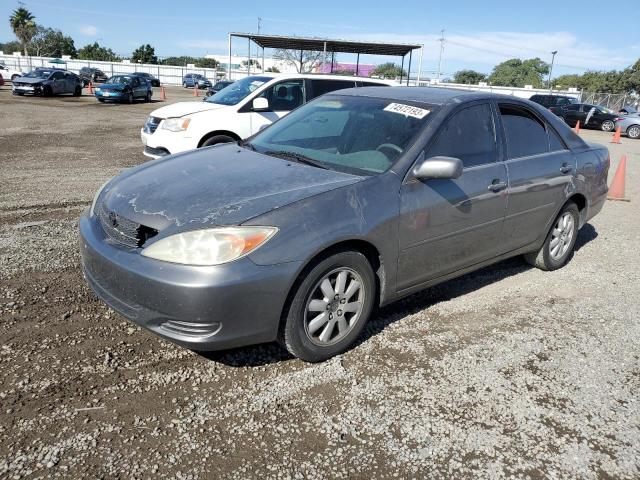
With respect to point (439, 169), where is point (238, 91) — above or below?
above

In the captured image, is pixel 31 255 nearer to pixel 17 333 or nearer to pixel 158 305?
pixel 17 333

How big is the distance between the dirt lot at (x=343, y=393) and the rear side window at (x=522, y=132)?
1.25 metres

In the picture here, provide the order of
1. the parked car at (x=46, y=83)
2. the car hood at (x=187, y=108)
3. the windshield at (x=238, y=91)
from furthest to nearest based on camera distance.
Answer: the parked car at (x=46, y=83) < the windshield at (x=238, y=91) < the car hood at (x=187, y=108)

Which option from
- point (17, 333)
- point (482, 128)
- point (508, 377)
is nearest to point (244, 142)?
point (482, 128)

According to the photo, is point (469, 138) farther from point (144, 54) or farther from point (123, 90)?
point (144, 54)

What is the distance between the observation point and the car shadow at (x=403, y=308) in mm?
3311

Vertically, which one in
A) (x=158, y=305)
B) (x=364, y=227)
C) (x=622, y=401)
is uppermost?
(x=364, y=227)

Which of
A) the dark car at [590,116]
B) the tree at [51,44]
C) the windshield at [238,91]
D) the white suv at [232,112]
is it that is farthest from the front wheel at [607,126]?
the tree at [51,44]

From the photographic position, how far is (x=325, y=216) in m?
3.04

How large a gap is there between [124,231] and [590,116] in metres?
29.7

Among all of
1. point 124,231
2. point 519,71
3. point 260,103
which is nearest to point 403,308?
point 124,231

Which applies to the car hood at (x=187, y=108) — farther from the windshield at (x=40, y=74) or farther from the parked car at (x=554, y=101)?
the parked car at (x=554, y=101)

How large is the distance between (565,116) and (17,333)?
30.2 meters

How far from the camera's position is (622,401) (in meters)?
3.10
